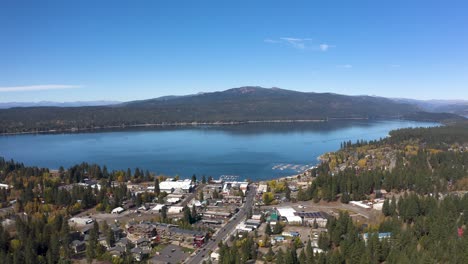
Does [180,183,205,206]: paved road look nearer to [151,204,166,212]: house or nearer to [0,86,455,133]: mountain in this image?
[151,204,166,212]: house

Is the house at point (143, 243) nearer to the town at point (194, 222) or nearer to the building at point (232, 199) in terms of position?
the town at point (194, 222)

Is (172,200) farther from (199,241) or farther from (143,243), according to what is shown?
(199,241)

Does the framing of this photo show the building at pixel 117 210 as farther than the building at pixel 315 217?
Yes

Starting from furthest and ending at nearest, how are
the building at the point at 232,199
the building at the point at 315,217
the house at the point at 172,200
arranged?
the building at the point at 232,199 < the house at the point at 172,200 < the building at the point at 315,217

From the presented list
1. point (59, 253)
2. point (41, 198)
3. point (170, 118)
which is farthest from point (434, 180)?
point (170, 118)

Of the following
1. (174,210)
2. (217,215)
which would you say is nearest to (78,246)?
(174,210)

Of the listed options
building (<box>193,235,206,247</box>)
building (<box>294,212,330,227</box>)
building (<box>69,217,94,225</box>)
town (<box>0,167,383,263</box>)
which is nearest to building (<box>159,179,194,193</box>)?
town (<box>0,167,383,263</box>)

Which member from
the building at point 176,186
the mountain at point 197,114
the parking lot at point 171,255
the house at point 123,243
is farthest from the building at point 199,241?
the mountain at point 197,114
